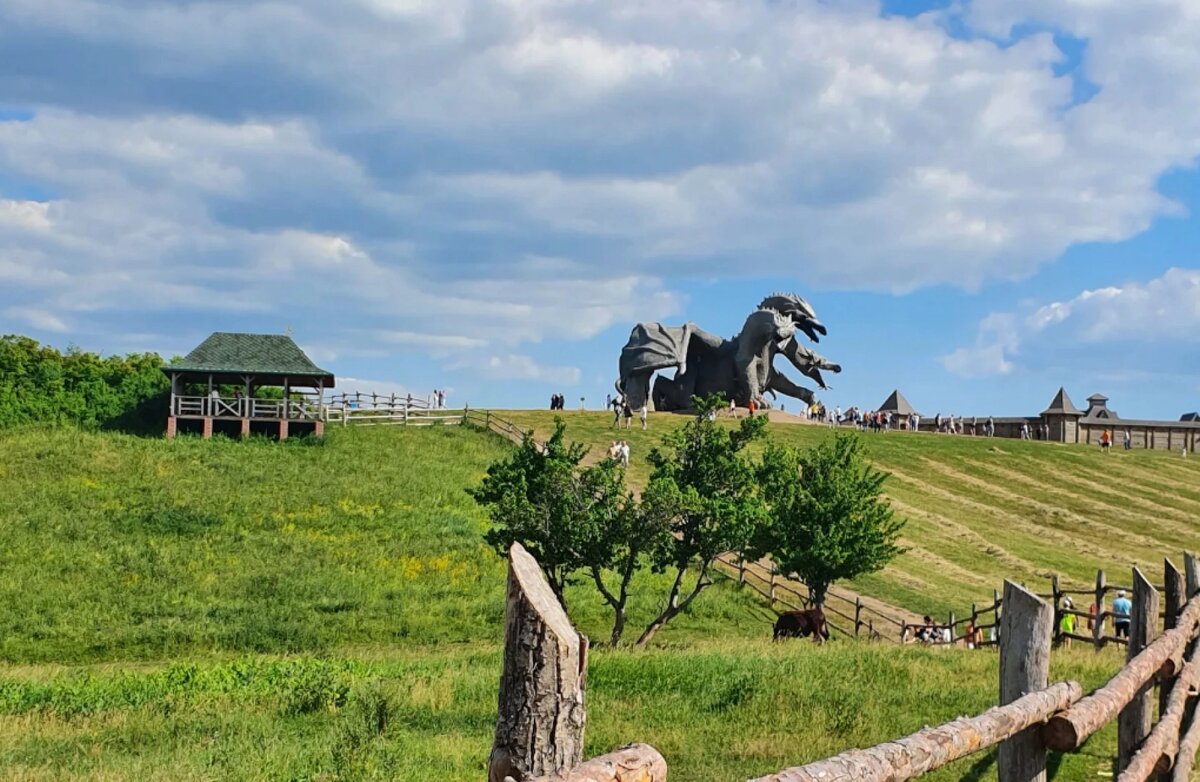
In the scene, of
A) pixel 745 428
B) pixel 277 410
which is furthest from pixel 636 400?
pixel 745 428

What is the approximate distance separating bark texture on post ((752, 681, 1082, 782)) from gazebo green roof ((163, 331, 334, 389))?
4468 centimetres

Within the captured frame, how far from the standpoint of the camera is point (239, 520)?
112ft

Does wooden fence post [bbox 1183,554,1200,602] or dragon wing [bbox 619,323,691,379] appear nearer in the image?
wooden fence post [bbox 1183,554,1200,602]

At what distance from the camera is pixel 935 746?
4359 mm

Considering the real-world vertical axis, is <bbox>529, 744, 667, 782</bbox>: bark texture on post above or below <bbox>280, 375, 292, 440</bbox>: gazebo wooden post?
below

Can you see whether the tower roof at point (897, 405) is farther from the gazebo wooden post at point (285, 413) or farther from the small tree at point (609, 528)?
the small tree at point (609, 528)

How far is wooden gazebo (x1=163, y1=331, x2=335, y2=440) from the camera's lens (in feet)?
154

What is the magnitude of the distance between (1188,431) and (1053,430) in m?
9.76

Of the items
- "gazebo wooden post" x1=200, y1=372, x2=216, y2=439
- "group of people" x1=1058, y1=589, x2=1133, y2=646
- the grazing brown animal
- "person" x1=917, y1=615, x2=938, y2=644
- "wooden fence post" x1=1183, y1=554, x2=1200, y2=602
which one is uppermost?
"gazebo wooden post" x1=200, y1=372, x2=216, y2=439

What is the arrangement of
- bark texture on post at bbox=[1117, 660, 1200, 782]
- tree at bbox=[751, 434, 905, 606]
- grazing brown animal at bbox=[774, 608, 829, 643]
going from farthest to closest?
1. tree at bbox=[751, 434, 905, 606]
2. grazing brown animal at bbox=[774, 608, 829, 643]
3. bark texture on post at bbox=[1117, 660, 1200, 782]

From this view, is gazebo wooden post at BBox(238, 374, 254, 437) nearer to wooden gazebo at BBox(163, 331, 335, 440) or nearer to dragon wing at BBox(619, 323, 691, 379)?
wooden gazebo at BBox(163, 331, 335, 440)

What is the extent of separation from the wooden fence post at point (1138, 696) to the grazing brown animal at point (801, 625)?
48.1ft

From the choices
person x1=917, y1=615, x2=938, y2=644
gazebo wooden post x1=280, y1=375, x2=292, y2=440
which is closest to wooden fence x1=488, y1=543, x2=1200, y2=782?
person x1=917, y1=615, x2=938, y2=644

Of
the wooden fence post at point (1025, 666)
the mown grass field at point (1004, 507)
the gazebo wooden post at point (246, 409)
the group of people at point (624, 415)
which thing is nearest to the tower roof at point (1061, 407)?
the mown grass field at point (1004, 507)
